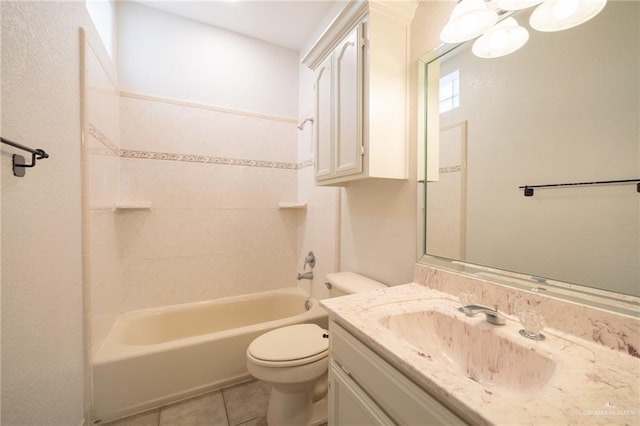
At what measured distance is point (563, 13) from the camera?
0.72 meters

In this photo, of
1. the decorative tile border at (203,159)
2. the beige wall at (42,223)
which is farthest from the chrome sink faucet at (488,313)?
the decorative tile border at (203,159)

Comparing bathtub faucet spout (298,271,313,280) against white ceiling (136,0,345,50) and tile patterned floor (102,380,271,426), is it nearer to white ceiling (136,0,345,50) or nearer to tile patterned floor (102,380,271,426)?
tile patterned floor (102,380,271,426)

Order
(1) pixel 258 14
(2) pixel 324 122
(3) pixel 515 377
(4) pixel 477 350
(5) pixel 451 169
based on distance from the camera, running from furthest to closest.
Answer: (1) pixel 258 14 → (2) pixel 324 122 → (5) pixel 451 169 → (4) pixel 477 350 → (3) pixel 515 377

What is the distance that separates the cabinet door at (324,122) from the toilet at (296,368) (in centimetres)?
71

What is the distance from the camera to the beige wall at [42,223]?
2.33 ft

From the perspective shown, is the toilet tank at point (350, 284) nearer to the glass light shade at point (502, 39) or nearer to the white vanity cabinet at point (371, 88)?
the white vanity cabinet at point (371, 88)

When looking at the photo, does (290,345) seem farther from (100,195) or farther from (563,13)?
(563,13)

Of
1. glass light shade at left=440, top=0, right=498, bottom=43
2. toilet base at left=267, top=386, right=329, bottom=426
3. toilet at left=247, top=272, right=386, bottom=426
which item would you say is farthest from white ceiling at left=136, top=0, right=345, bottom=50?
toilet base at left=267, top=386, right=329, bottom=426

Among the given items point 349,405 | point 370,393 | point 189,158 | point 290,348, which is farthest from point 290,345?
point 189,158

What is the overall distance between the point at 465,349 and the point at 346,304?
391 millimetres

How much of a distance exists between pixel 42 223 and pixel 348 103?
1346 millimetres

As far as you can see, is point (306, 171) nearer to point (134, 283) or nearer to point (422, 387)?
point (134, 283)

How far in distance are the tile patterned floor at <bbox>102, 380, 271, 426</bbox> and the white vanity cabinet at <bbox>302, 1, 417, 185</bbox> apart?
1431 mm

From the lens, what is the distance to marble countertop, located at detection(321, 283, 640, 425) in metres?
0.41
